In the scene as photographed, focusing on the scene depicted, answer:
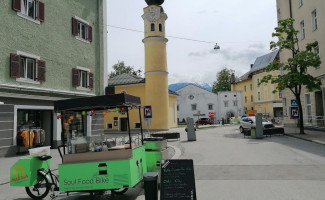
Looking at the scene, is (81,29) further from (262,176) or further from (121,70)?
(121,70)

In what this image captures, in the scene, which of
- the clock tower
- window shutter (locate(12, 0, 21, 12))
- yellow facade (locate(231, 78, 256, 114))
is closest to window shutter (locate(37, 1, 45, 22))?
window shutter (locate(12, 0, 21, 12))

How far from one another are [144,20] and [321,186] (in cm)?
3604

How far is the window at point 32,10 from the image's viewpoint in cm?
1640

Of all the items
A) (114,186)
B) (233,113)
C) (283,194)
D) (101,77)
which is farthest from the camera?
(233,113)

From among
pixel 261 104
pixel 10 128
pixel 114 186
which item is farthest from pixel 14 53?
pixel 261 104

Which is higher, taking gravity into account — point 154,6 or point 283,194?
point 154,6

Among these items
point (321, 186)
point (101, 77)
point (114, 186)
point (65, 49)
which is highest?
point (65, 49)

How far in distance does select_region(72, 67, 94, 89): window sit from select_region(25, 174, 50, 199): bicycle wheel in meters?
13.6

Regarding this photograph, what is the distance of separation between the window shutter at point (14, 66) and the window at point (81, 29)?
18.6ft

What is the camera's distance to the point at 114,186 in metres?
6.23

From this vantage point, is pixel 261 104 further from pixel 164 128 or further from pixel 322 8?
pixel 322 8

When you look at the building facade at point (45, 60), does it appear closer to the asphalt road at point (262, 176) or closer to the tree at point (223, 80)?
the asphalt road at point (262, 176)

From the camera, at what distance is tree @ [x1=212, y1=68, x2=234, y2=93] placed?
281 ft

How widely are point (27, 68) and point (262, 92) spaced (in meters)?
53.3
